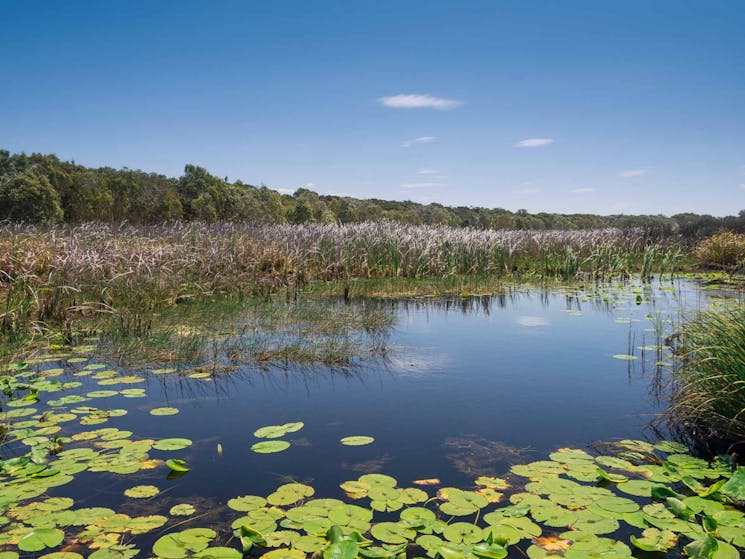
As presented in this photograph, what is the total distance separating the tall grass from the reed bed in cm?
562

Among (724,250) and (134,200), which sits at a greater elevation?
(134,200)

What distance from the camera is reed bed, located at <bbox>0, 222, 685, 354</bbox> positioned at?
7316 millimetres

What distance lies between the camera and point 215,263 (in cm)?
1019

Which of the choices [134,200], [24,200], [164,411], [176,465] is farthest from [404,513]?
[134,200]

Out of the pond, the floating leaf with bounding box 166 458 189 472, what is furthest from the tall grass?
the floating leaf with bounding box 166 458 189 472

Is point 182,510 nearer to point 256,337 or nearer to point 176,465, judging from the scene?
point 176,465

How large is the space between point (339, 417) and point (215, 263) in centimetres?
673

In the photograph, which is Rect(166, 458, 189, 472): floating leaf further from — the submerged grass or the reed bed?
the reed bed

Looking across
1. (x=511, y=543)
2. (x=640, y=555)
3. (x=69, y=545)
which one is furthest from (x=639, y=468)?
(x=69, y=545)

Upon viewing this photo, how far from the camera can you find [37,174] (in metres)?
28.9

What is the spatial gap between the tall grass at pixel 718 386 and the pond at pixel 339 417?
0.34m

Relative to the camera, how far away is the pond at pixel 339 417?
9.91 feet

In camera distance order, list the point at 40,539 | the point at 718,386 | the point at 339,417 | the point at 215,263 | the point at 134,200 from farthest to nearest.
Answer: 1. the point at 134,200
2. the point at 215,263
3. the point at 339,417
4. the point at 718,386
5. the point at 40,539

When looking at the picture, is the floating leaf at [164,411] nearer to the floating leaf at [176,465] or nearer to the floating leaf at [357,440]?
the floating leaf at [176,465]
